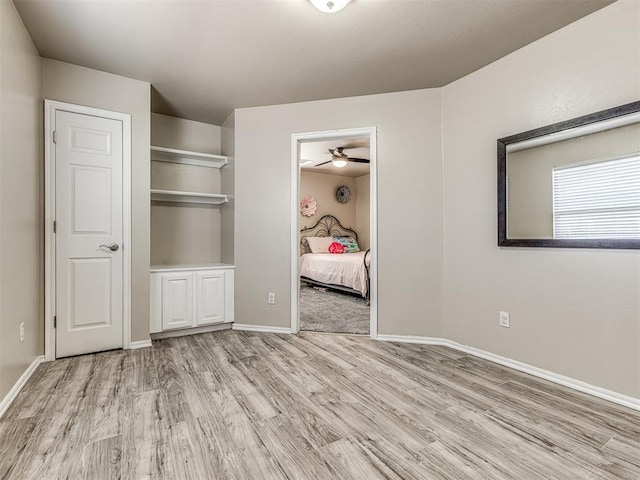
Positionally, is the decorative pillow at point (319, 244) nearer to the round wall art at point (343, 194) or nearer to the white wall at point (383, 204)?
the round wall art at point (343, 194)

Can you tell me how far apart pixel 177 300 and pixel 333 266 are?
3008 millimetres

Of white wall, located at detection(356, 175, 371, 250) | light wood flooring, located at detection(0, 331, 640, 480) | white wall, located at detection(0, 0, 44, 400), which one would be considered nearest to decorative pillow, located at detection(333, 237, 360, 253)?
white wall, located at detection(356, 175, 371, 250)

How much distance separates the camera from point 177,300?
3.20 meters

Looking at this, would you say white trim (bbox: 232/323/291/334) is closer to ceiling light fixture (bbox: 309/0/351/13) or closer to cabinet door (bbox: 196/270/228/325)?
cabinet door (bbox: 196/270/228/325)

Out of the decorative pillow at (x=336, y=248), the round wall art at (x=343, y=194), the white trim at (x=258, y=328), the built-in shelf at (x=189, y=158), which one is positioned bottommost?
the white trim at (x=258, y=328)

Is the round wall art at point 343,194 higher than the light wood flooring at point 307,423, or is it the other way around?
the round wall art at point 343,194

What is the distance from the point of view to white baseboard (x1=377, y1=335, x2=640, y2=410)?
76.1 inches

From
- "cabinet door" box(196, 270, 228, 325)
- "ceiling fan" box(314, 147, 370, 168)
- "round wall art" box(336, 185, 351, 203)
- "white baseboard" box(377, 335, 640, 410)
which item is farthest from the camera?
"round wall art" box(336, 185, 351, 203)

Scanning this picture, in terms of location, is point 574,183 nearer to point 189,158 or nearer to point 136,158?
point 136,158

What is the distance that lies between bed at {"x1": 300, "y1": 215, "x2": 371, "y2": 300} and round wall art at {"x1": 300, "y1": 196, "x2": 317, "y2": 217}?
0.31 metres

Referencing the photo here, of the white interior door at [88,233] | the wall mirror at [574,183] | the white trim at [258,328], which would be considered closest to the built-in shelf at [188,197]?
the white interior door at [88,233]

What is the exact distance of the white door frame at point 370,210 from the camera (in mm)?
3186

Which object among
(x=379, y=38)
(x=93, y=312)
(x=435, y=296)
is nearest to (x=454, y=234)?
(x=435, y=296)

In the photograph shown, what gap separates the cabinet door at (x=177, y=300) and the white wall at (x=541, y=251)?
2.51m
